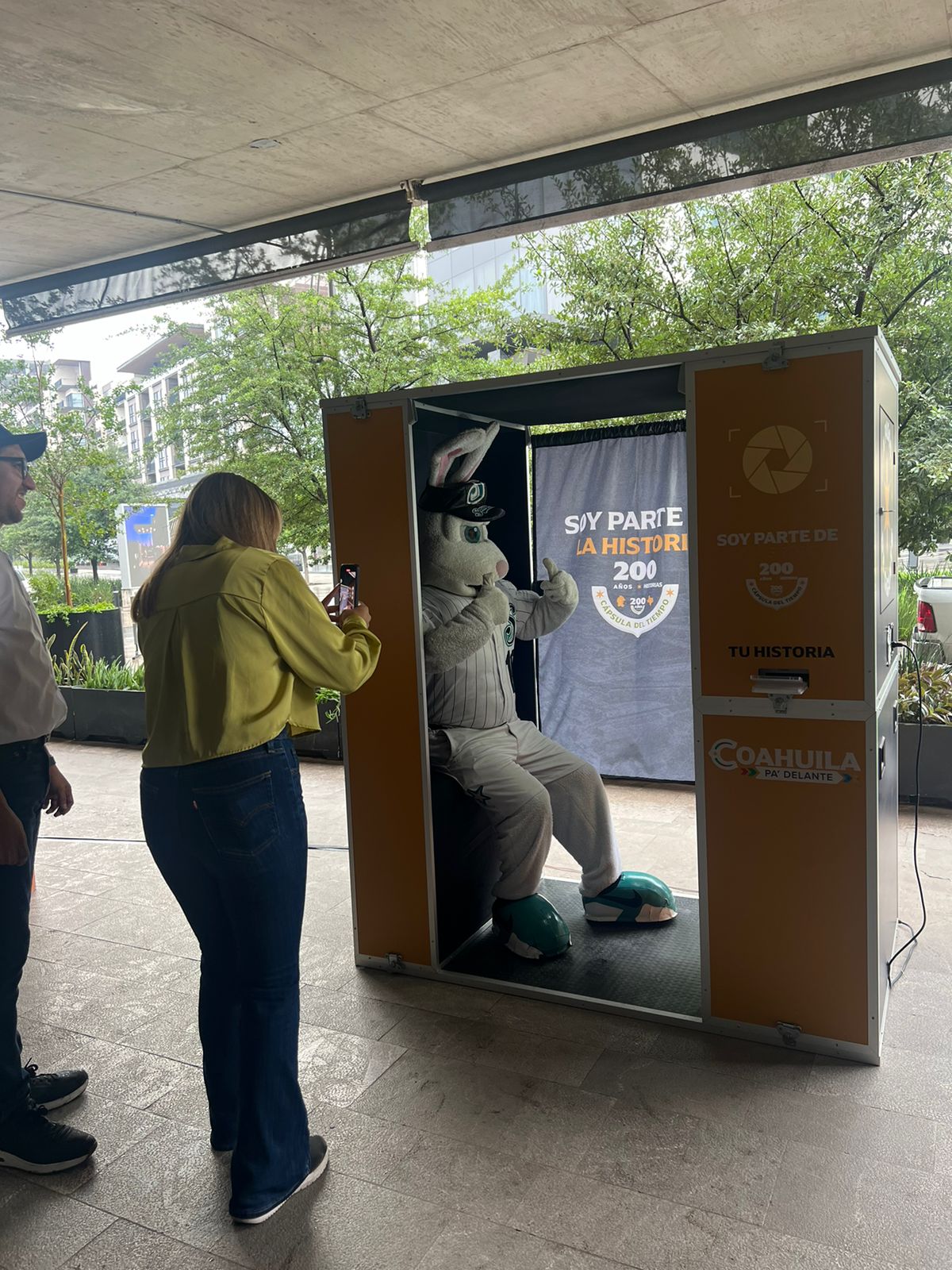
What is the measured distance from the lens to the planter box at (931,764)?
5.24 metres

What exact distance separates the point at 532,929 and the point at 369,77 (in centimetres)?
320

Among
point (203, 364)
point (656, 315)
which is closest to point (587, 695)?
point (656, 315)

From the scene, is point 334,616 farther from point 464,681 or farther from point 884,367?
point 884,367

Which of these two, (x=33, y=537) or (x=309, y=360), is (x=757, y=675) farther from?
(x=33, y=537)

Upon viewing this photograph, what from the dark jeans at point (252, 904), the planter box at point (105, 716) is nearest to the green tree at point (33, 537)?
the planter box at point (105, 716)

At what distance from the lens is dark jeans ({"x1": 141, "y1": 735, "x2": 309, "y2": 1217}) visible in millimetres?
2236

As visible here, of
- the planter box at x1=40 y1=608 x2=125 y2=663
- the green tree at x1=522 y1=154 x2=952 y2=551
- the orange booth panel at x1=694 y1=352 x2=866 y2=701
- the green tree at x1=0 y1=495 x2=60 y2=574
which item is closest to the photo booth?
the orange booth panel at x1=694 y1=352 x2=866 y2=701

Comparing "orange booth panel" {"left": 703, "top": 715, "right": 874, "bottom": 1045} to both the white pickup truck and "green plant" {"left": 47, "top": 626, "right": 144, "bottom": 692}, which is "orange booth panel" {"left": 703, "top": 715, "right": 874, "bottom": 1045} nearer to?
the white pickup truck

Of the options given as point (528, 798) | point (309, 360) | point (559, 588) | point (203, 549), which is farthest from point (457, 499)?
point (309, 360)

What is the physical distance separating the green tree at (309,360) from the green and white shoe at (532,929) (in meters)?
6.35

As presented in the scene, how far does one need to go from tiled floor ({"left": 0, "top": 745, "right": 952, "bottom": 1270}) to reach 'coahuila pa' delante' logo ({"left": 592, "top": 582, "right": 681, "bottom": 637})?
176 cm

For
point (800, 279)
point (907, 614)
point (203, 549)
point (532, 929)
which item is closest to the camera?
point (203, 549)

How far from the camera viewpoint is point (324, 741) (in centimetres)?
719

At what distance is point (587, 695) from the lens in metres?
4.73
